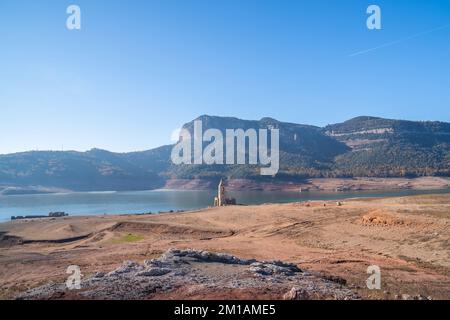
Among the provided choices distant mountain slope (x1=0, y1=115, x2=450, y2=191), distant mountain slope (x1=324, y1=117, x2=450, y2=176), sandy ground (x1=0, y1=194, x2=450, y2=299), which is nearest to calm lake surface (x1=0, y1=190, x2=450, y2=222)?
sandy ground (x1=0, y1=194, x2=450, y2=299)

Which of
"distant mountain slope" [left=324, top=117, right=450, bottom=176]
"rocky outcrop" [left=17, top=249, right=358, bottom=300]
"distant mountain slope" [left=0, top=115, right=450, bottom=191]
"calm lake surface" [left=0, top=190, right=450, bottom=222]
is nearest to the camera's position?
"rocky outcrop" [left=17, top=249, right=358, bottom=300]

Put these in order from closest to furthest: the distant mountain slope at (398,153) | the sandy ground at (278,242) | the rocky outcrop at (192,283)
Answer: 1. the rocky outcrop at (192,283)
2. the sandy ground at (278,242)
3. the distant mountain slope at (398,153)

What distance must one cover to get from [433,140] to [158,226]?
192 meters

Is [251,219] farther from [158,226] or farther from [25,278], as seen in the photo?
[25,278]

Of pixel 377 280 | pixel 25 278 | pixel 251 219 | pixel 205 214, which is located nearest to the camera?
pixel 377 280

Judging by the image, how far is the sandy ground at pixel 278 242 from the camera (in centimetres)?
1691

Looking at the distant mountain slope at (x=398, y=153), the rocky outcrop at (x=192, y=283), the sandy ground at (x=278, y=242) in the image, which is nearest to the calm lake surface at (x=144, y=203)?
the sandy ground at (x=278, y=242)

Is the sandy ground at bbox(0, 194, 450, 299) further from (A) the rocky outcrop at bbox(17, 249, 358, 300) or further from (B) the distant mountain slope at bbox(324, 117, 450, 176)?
(B) the distant mountain slope at bbox(324, 117, 450, 176)

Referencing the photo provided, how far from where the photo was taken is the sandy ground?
1691 centimetres

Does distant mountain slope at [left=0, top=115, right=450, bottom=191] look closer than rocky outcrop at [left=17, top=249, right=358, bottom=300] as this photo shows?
No

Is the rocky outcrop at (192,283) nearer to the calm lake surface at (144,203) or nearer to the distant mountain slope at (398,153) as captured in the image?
the calm lake surface at (144,203)

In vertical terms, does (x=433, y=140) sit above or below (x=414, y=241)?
above
